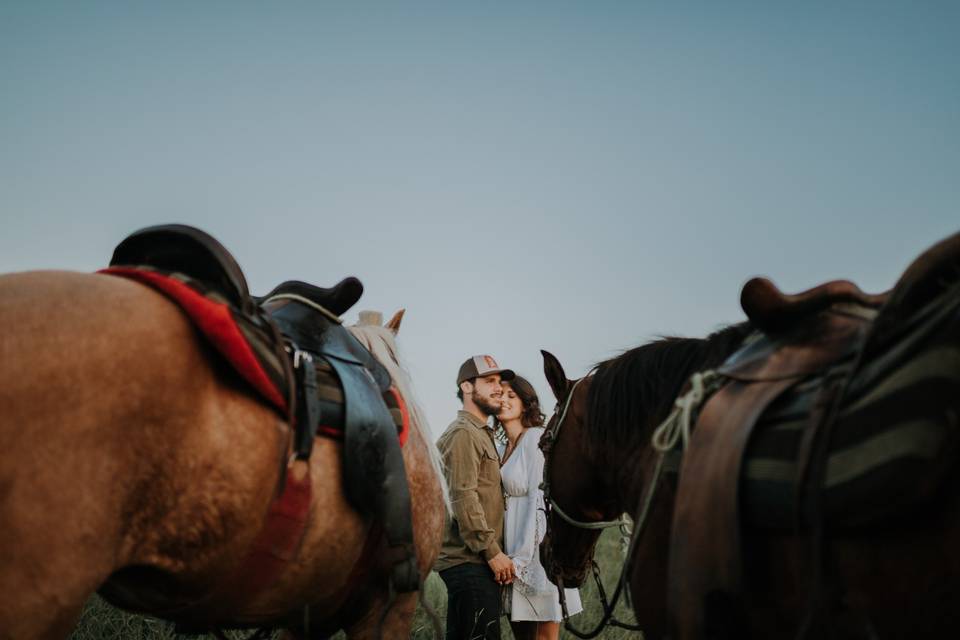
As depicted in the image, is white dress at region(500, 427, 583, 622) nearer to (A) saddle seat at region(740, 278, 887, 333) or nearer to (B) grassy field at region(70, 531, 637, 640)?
(B) grassy field at region(70, 531, 637, 640)

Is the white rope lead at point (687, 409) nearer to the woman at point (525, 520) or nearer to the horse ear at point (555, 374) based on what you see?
the horse ear at point (555, 374)

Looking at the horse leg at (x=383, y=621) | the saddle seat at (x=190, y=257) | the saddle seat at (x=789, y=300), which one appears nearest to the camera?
the saddle seat at (x=789, y=300)

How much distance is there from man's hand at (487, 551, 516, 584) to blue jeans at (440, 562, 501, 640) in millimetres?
52

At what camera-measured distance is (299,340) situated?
2.90m

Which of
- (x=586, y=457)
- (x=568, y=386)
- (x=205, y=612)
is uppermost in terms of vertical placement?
(x=568, y=386)

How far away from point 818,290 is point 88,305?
6.76 ft

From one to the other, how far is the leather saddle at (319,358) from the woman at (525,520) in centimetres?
181

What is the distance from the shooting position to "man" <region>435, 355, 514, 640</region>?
178 inches

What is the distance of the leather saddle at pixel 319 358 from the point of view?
2408 millimetres

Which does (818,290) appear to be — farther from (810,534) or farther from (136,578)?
(136,578)

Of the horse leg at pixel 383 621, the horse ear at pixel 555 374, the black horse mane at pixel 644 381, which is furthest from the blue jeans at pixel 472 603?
the black horse mane at pixel 644 381

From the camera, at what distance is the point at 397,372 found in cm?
344

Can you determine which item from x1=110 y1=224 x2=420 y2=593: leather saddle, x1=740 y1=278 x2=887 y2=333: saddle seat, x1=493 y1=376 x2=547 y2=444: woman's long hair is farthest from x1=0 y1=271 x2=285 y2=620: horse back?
x1=493 y1=376 x2=547 y2=444: woman's long hair

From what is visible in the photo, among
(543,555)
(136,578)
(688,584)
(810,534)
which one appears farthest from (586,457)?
(136,578)
